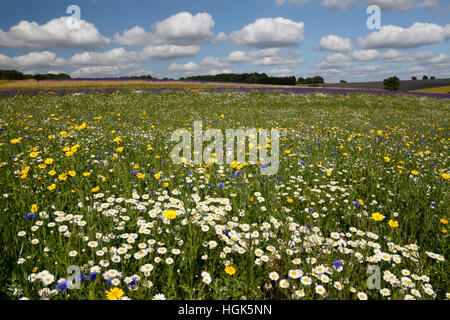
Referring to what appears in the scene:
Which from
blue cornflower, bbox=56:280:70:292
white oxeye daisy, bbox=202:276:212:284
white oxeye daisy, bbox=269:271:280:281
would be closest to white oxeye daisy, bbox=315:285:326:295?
white oxeye daisy, bbox=269:271:280:281

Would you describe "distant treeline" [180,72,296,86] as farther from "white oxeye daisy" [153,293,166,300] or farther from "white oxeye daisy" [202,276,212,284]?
"white oxeye daisy" [153,293,166,300]

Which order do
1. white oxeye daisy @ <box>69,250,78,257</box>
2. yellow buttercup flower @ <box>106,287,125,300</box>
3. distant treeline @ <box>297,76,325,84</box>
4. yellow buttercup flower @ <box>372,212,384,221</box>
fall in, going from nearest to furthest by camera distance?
yellow buttercup flower @ <box>106,287,125,300</box>, white oxeye daisy @ <box>69,250,78,257</box>, yellow buttercup flower @ <box>372,212,384,221</box>, distant treeline @ <box>297,76,325,84</box>

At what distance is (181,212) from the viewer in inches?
99.4

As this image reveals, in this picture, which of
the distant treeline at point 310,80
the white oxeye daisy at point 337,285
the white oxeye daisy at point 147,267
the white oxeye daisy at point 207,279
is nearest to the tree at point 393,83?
the distant treeline at point 310,80

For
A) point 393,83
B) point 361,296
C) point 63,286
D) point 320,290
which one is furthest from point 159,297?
point 393,83

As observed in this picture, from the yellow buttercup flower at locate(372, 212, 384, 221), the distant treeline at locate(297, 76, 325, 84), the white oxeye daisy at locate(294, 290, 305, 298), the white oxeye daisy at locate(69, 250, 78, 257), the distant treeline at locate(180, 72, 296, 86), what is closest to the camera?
the white oxeye daisy at locate(294, 290, 305, 298)

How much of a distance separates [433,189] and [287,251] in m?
3.03

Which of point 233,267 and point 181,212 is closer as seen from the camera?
point 233,267

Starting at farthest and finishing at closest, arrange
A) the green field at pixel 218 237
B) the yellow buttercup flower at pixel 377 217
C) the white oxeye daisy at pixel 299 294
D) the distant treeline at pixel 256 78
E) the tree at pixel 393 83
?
the distant treeline at pixel 256 78, the tree at pixel 393 83, the yellow buttercup flower at pixel 377 217, the green field at pixel 218 237, the white oxeye daisy at pixel 299 294

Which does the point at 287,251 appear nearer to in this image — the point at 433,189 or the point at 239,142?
the point at 433,189

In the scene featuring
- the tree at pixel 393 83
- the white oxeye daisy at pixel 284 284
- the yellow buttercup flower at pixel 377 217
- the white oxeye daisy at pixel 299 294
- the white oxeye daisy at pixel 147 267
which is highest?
the tree at pixel 393 83

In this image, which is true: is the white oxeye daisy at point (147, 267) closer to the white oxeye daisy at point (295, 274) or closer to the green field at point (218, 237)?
the green field at point (218, 237)
